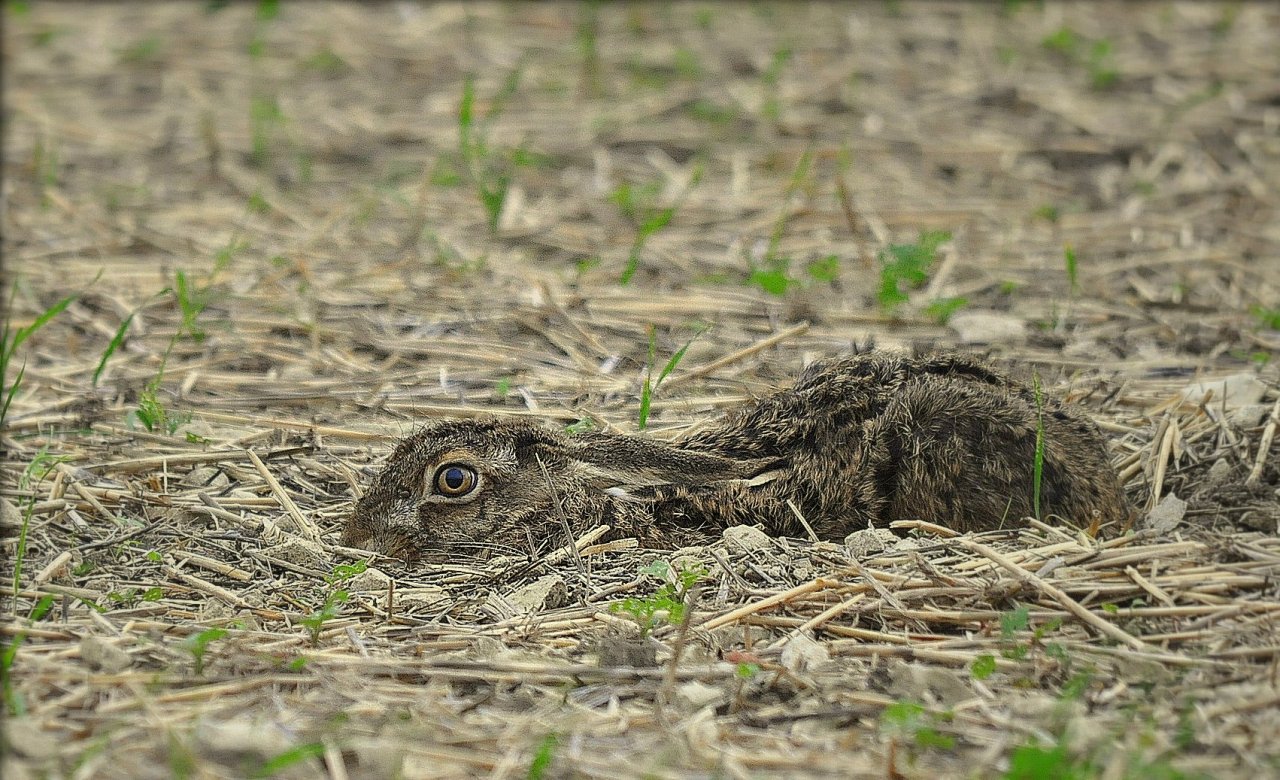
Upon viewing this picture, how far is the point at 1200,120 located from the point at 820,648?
626 cm

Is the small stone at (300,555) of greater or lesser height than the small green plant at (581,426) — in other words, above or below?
below

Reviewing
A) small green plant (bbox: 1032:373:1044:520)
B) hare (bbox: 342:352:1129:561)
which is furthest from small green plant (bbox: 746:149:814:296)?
small green plant (bbox: 1032:373:1044:520)

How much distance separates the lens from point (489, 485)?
4.77 m

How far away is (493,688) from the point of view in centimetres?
372

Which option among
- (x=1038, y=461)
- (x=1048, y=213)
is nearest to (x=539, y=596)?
(x=1038, y=461)

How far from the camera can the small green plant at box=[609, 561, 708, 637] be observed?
3.98 m

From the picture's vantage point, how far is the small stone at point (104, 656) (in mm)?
3697

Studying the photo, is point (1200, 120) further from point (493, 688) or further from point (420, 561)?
point (493, 688)

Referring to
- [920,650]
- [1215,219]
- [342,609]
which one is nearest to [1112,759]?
[920,650]

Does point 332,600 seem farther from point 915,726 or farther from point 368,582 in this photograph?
point 915,726

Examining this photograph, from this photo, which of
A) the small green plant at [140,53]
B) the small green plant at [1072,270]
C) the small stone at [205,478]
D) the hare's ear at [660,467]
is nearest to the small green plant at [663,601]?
the hare's ear at [660,467]

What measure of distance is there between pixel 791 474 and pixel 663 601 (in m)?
0.86

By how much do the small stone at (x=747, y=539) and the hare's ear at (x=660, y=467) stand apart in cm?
22

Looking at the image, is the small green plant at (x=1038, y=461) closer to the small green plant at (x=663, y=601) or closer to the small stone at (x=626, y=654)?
the small green plant at (x=663, y=601)
